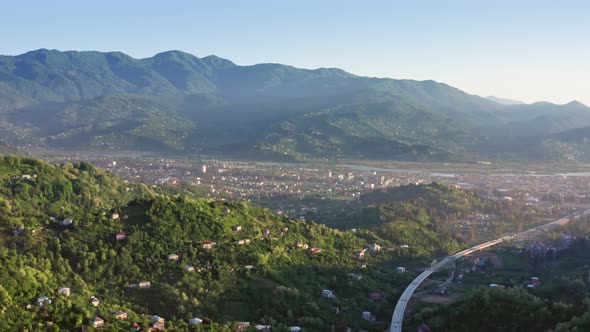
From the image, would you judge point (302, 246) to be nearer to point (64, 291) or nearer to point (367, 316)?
point (367, 316)

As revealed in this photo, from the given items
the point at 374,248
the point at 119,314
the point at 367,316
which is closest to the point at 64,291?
the point at 119,314

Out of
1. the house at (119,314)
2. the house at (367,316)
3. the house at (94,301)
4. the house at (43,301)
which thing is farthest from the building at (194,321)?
the house at (367,316)

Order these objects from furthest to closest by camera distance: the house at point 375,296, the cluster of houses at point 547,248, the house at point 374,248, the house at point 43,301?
1. the cluster of houses at point 547,248
2. the house at point 374,248
3. the house at point 375,296
4. the house at point 43,301

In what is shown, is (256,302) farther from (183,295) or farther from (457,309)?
(457,309)

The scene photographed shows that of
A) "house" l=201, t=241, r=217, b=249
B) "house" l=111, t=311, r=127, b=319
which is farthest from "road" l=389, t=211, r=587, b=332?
"house" l=111, t=311, r=127, b=319

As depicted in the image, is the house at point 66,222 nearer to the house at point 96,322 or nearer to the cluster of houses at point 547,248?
the house at point 96,322
